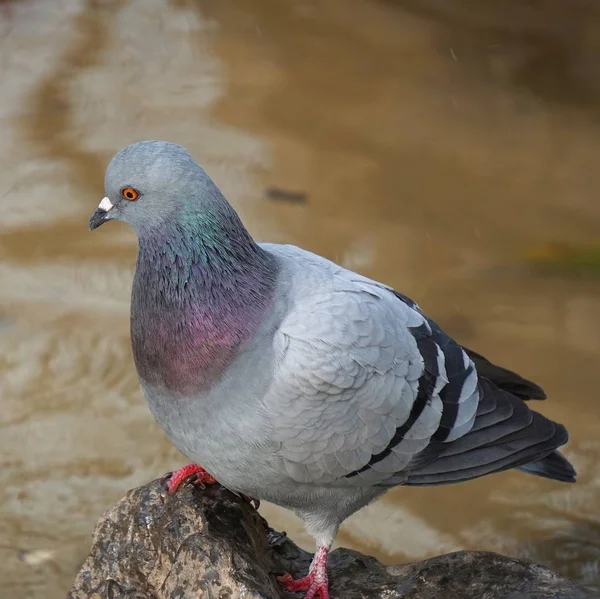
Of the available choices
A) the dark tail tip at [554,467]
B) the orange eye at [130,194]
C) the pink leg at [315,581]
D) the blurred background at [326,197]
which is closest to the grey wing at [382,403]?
the dark tail tip at [554,467]

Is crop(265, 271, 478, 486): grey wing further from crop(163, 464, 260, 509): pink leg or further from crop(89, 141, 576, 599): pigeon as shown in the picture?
crop(163, 464, 260, 509): pink leg

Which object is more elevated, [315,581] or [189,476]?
[189,476]

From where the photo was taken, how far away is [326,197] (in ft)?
30.9

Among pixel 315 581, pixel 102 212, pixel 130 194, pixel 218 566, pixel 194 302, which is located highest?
pixel 130 194

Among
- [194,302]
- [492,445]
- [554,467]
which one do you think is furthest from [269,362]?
[554,467]

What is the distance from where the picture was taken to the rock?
13.4ft

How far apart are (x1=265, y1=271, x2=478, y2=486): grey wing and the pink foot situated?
59 centimetres

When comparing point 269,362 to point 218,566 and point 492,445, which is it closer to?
point 218,566

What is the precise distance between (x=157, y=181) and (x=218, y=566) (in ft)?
5.32

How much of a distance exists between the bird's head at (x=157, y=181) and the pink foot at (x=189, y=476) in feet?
3.99

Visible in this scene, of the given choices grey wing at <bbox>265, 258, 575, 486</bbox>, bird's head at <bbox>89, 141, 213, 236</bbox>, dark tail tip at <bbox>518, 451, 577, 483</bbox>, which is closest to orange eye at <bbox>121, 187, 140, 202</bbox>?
bird's head at <bbox>89, 141, 213, 236</bbox>

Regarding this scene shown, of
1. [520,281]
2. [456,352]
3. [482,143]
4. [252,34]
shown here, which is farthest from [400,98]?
[456,352]

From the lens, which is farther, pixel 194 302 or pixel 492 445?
pixel 492 445

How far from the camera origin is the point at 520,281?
344 inches
